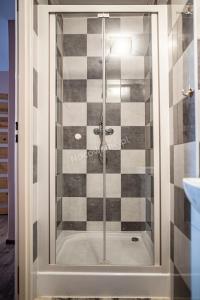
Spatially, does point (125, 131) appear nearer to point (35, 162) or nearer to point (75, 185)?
point (75, 185)

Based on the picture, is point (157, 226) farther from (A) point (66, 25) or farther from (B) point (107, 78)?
(A) point (66, 25)

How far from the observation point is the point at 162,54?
5.65 ft

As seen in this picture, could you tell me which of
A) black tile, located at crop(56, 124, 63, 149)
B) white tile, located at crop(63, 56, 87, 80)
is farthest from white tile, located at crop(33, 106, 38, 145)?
white tile, located at crop(63, 56, 87, 80)

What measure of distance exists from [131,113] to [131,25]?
79 centimetres

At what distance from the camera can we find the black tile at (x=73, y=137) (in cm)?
232

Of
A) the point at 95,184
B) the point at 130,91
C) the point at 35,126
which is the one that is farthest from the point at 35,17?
the point at 95,184

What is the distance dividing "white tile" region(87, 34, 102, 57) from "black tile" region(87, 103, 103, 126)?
0.49m

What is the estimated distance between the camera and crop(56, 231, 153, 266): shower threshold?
180 centimetres

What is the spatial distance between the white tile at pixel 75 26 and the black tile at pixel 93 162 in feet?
3.71

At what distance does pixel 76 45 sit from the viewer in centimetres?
243

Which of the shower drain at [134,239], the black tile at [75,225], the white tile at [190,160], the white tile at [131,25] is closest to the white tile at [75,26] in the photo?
the white tile at [131,25]

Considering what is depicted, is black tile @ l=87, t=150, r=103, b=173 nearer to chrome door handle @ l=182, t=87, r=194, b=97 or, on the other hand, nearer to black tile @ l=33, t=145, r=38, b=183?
black tile @ l=33, t=145, r=38, b=183

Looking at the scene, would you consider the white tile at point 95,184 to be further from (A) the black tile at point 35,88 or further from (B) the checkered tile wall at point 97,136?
(A) the black tile at point 35,88

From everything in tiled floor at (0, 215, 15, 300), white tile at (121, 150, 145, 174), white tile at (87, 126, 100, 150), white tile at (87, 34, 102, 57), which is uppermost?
white tile at (87, 34, 102, 57)
